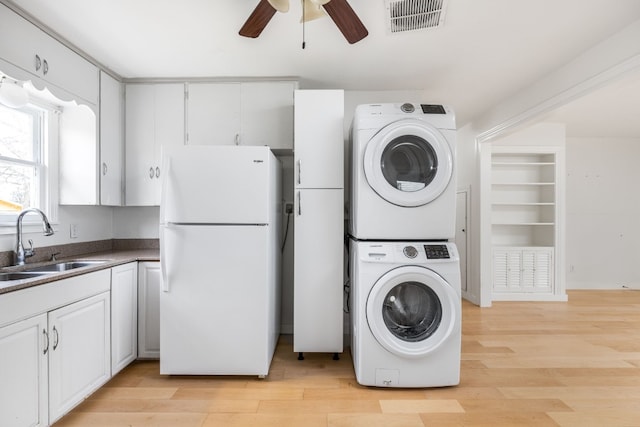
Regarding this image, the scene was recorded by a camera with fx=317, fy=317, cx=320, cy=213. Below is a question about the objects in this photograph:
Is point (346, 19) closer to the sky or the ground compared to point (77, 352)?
closer to the sky

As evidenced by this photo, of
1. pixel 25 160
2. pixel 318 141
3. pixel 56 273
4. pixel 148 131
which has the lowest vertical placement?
pixel 56 273

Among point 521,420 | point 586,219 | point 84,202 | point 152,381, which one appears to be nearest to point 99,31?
point 84,202

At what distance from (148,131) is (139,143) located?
14 cm

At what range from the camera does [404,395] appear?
81.2 inches

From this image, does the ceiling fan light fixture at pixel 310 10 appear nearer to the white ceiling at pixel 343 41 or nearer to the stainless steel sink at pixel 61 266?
the white ceiling at pixel 343 41

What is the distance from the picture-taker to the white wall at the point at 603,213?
5109 mm

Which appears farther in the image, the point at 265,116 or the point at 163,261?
the point at 265,116

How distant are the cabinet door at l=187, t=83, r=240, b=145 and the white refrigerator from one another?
0.75m

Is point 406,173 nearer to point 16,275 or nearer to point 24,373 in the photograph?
point 24,373

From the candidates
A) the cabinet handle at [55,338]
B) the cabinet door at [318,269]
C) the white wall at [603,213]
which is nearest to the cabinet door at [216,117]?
the cabinet door at [318,269]

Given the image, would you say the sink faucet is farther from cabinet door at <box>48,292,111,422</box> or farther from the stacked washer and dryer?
the stacked washer and dryer

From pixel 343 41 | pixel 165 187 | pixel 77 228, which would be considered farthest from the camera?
pixel 77 228

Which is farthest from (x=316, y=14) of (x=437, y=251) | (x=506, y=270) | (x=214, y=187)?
(x=506, y=270)

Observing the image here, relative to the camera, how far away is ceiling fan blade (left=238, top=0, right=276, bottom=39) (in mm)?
1719
